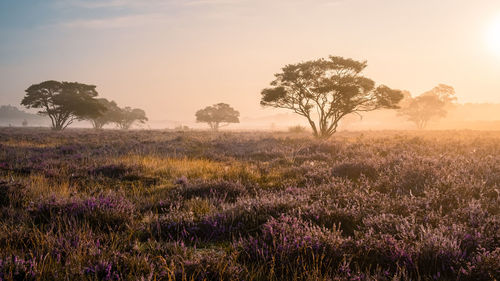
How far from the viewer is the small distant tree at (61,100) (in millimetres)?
42594

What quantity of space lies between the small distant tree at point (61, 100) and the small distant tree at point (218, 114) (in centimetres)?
3732

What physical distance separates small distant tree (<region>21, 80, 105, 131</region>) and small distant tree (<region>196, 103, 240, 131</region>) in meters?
37.3

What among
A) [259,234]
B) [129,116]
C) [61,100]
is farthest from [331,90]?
[129,116]

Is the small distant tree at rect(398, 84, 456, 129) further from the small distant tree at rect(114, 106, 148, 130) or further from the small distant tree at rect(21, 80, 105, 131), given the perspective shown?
the small distant tree at rect(114, 106, 148, 130)

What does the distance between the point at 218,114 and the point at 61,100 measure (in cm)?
4294

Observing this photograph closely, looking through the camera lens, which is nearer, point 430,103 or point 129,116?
point 430,103

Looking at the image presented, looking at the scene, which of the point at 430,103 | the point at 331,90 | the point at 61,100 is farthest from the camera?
the point at 430,103

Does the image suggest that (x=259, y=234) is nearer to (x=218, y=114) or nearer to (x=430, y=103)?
(x=430, y=103)

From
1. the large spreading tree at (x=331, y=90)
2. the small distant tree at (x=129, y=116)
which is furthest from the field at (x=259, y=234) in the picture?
the small distant tree at (x=129, y=116)

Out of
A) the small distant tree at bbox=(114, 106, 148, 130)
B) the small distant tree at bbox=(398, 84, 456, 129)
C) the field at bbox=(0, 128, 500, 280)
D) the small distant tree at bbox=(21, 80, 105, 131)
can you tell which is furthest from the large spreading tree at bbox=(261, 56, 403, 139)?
the small distant tree at bbox=(114, 106, 148, 130)

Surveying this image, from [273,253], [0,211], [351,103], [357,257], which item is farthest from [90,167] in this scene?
[351,103]

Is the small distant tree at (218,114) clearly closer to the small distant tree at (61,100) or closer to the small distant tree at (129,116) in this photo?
the small distant tree at (129,116)

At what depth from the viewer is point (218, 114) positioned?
8094cm

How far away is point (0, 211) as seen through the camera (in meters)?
3.83
